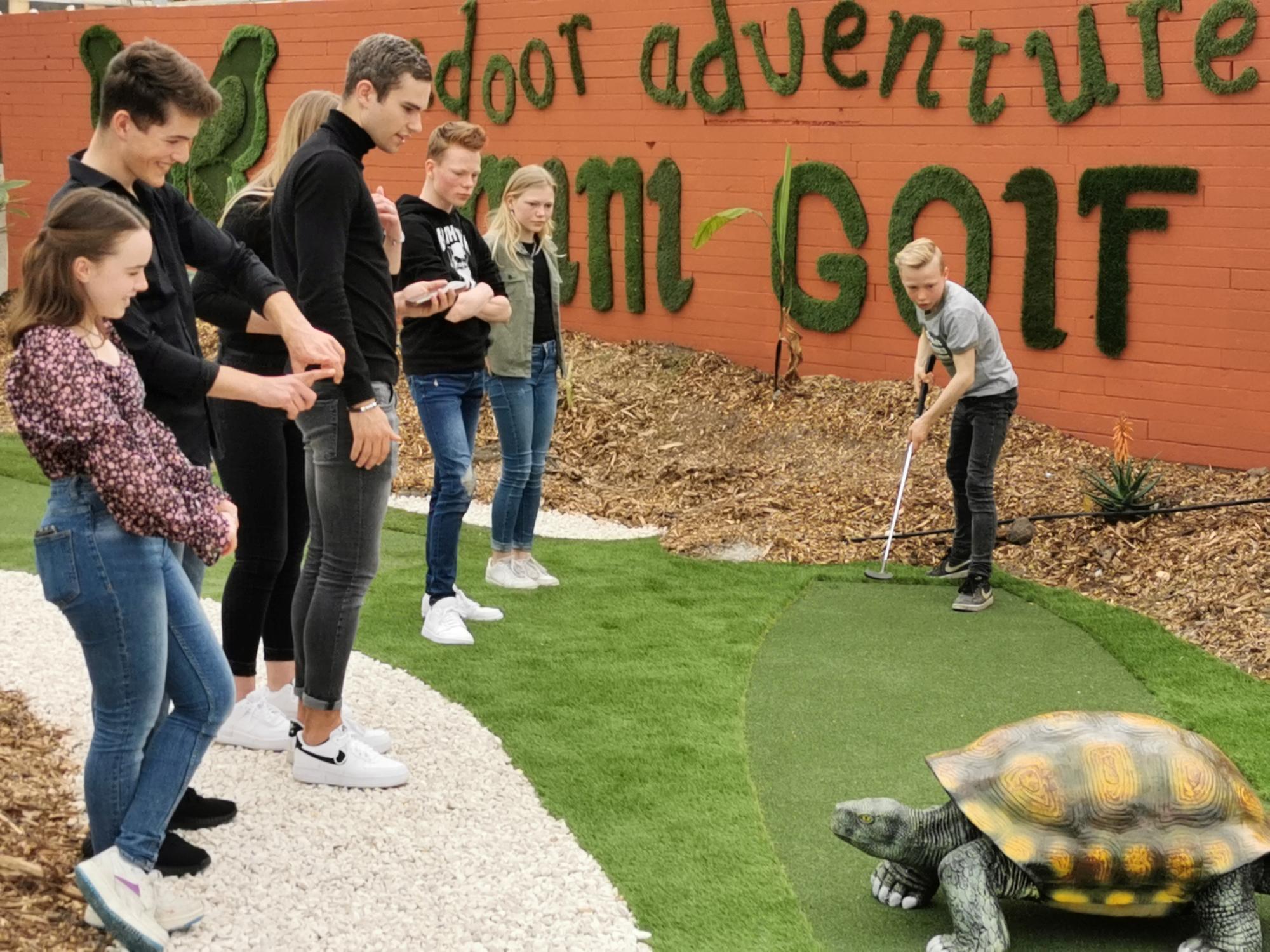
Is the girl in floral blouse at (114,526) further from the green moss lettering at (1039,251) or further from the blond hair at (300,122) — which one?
the green moss lettering at (1039,251)

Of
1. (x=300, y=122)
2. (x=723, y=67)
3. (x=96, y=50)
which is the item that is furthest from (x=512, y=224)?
(x=96, y=50)

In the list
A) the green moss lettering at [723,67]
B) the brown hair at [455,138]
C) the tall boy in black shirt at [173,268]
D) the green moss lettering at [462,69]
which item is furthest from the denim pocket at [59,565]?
the green moss lettering at [462,69]

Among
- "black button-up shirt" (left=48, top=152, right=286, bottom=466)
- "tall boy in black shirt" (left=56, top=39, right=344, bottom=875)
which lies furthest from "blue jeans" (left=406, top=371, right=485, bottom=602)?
"tall boy in black shirt" (left=56, top=39, right=344, bottom=875)

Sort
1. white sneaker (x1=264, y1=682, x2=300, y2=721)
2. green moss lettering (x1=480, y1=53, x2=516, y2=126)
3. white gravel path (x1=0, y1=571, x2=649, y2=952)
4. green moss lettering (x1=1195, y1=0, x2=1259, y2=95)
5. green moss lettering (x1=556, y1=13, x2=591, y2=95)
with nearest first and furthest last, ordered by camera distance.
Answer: white gravel path (x1=0, y1=571, x2=649, y2=952) → white sneaker (x1=264, y1=682, x2=300, y2=721) → green moss lettering (x1=1195, y1=0, x2=1259, y2=95) → green moss lettering (x1=556, y1=13, x2=591, y2=95) → green moss lettering (x1=480, y1=53, x2=516, y2=126)

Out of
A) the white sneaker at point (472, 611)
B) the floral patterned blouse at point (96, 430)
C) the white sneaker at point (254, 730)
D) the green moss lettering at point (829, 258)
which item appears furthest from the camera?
the green moss lettering at point (829, 258)

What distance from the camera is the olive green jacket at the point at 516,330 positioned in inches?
228

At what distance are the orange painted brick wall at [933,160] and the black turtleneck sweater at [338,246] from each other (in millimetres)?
5187

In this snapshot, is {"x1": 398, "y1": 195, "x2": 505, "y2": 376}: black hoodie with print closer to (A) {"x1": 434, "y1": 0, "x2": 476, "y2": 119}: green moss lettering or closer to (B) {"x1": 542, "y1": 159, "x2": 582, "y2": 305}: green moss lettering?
(B) {"x1": 542, "y1": 159, "x2": 582, "y2": 305}: green moss lettering

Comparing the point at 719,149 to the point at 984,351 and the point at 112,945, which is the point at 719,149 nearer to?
the point at 984,351

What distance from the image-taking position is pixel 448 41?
1082 cm

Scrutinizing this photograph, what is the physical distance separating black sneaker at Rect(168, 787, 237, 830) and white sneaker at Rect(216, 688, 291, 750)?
459mm

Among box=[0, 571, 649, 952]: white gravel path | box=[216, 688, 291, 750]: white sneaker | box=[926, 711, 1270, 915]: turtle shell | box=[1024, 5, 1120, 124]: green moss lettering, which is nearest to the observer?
box=[926, 711, 1270, 915]: turtle shell

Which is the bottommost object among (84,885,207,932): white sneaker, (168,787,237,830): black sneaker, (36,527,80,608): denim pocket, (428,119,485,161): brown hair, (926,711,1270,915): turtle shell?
(168,787,237,830): black sneaker

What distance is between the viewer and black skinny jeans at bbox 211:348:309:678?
3.96 meters
